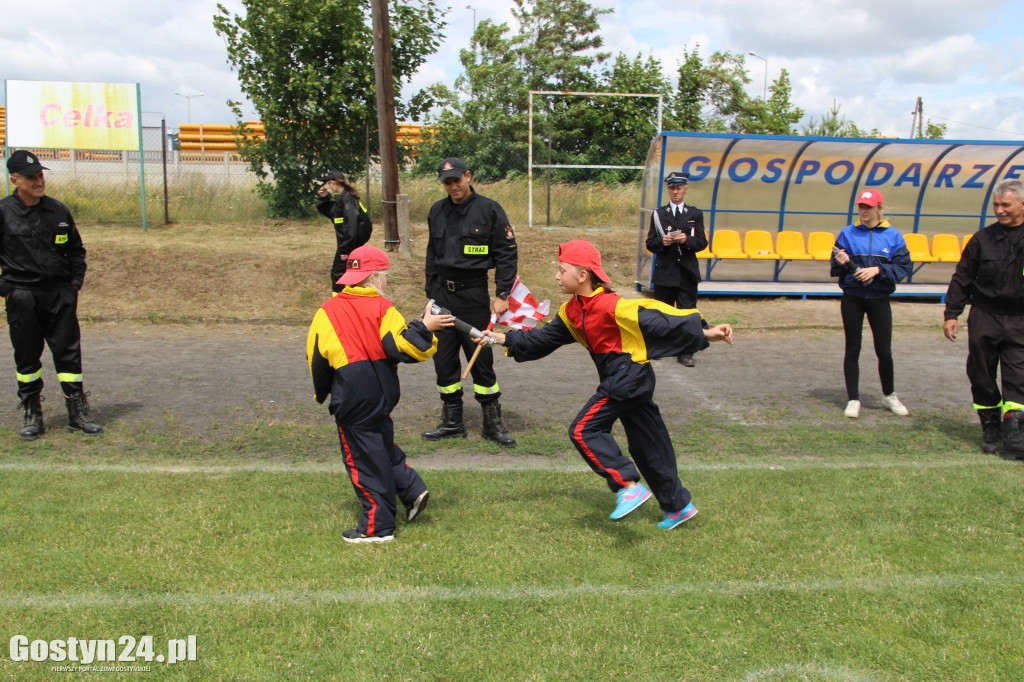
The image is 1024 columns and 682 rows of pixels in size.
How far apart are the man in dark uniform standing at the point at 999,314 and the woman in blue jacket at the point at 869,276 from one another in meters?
0.73

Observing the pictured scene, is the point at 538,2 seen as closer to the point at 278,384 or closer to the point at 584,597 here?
the point at 278,384

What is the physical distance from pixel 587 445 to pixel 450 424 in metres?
2.30

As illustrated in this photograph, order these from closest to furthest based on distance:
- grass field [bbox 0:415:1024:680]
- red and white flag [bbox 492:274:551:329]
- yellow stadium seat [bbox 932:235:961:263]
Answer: grass field [bbox 0:415:1024:680] < red and white flag [bbox 492:274:551:329] < yellow stadium seat [bbox 932:235:961:263]

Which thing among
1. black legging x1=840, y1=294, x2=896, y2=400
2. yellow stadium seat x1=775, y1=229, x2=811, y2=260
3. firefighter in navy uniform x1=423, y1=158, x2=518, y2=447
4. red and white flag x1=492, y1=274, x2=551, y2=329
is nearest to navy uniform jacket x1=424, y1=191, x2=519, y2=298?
firefighter in navy uniform x1=423, y1=158, x2=518, y2=447

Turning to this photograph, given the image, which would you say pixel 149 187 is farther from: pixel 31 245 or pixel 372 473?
pixel 372 473

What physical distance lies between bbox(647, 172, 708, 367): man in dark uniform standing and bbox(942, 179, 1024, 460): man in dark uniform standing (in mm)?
3170

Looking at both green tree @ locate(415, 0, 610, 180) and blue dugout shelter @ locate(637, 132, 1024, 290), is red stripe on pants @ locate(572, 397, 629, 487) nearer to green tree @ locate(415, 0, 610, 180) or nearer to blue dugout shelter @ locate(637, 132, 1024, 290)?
blue dugout shelter @ locate(637, 132, 1024, 290)

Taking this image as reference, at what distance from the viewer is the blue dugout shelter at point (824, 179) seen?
Answer: 1405 cm

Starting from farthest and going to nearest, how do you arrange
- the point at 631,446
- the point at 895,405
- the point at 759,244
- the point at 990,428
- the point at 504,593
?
the point at 759,244, the point at 895,405, the point at 990,428, the point at 631,446, the point at 504,593

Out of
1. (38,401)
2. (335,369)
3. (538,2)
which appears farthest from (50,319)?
(538,2)

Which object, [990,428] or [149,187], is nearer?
[990,428]

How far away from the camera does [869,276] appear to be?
6.99m

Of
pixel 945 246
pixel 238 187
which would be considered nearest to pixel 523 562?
pixel 945 246

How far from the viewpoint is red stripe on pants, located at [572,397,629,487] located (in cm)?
452
